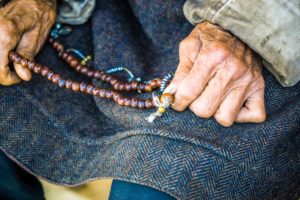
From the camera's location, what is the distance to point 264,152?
2.89 feet

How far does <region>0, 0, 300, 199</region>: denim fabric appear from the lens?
87cm

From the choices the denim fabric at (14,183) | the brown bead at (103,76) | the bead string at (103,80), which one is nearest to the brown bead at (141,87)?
the bead string at (103,80)

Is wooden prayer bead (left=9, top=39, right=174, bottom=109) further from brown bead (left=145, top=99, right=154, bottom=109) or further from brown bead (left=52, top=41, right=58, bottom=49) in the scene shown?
brown bead (left=52, top=41, right=58, bottom=49)

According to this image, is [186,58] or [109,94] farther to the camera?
[109,94]

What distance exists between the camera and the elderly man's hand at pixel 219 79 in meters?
0.86

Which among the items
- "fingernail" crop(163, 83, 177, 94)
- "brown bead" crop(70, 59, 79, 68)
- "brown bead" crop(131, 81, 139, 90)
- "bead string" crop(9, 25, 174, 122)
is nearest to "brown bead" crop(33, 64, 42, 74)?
"bead string" crop(9, 25, 174, 122)

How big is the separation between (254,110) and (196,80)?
0.44 ft

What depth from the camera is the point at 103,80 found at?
3.53ft

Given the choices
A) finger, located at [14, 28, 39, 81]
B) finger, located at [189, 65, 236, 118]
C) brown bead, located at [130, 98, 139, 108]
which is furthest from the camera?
finger, located at [14, 28, 39, 81]

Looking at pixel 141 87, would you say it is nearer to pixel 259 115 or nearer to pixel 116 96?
pixel 116 96

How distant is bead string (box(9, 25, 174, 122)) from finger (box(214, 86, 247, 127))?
101 mm

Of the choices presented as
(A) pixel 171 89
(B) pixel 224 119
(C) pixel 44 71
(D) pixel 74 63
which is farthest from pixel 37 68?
(B) pixel 224 119

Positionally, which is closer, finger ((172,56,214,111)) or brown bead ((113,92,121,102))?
finger ((172,56,214,111))

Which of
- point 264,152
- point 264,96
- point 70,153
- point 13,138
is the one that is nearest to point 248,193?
point 264,152
